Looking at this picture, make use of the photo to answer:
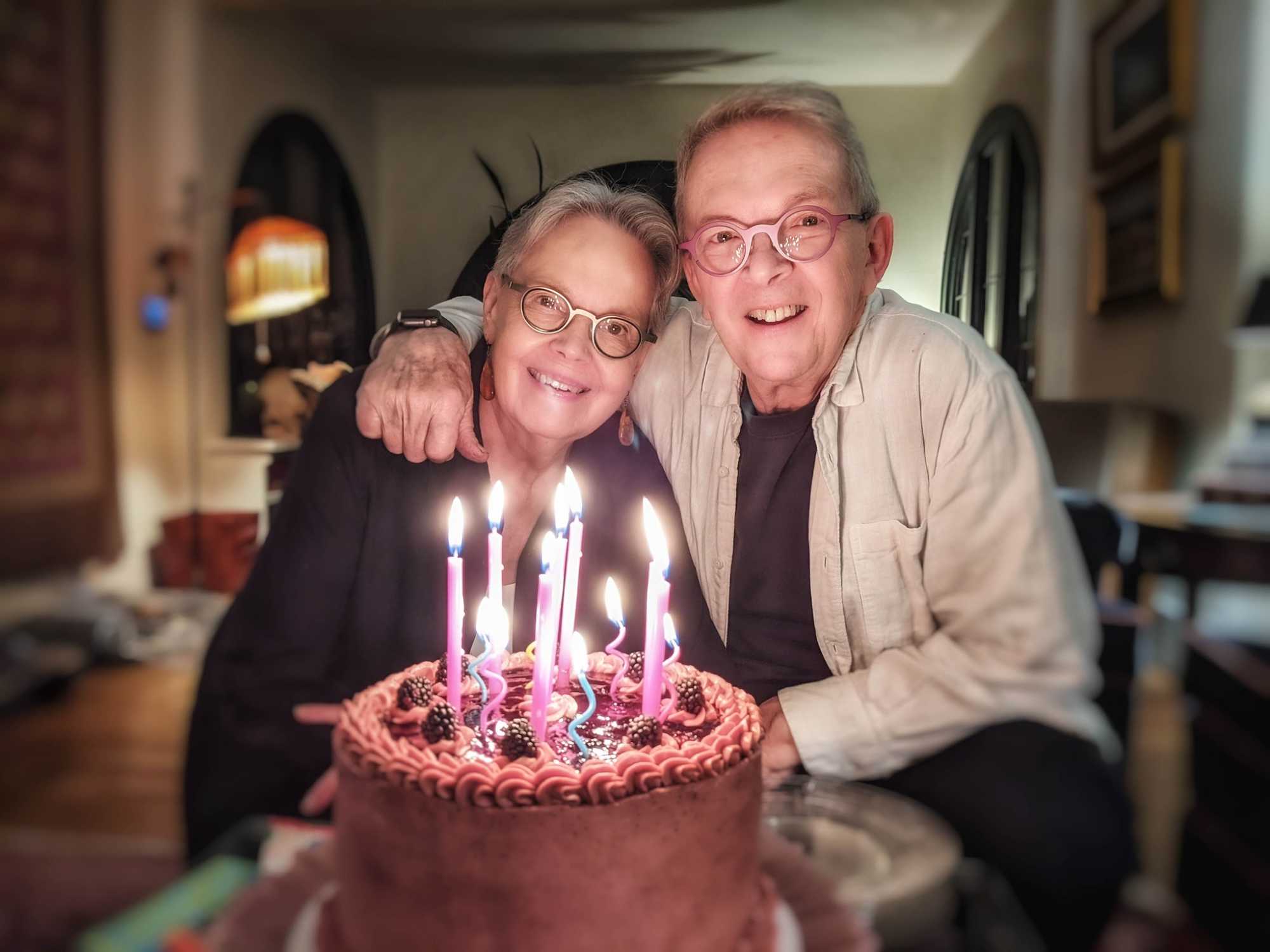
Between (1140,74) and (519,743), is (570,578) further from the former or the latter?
(1140,74)

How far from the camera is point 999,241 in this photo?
2.60ft

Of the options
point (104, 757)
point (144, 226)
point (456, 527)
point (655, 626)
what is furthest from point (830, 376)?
point (104, 757)

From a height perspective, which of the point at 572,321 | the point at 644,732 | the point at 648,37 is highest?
the point at 648,37

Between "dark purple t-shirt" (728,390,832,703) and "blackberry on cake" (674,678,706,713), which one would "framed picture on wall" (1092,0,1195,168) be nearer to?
"dark purple t-shirt" (728,390,832,703)

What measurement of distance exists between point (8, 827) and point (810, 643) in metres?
0.77

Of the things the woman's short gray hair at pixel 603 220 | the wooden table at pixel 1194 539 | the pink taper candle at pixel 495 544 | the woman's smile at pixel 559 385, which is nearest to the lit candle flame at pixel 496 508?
the pink taper candle at pixel 495 544

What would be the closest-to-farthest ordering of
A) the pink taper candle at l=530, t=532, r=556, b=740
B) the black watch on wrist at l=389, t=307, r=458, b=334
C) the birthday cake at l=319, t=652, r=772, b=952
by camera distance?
the birthday cake at l=319, t=652, r=772, b=952
the pink taper candle at l=530, t=532, r=556, b=740
the black watch on wrist at l=389, t=307, r=458, b=334

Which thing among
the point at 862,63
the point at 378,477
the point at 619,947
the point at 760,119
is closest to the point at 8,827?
the point at 378,477

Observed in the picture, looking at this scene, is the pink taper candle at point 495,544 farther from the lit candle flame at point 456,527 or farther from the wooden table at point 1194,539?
the wooden table at point 1194,539

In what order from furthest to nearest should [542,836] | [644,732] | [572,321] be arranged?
[572,321] < [644,732] < [542,836]

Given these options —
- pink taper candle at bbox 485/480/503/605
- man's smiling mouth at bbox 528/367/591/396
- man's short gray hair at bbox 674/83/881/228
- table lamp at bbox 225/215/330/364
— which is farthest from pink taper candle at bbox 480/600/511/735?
man's short gray hair at bbox 674/83/881/228

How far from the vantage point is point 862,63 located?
78 cm

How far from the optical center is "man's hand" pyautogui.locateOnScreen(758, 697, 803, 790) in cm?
84

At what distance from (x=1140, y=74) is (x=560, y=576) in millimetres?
673
